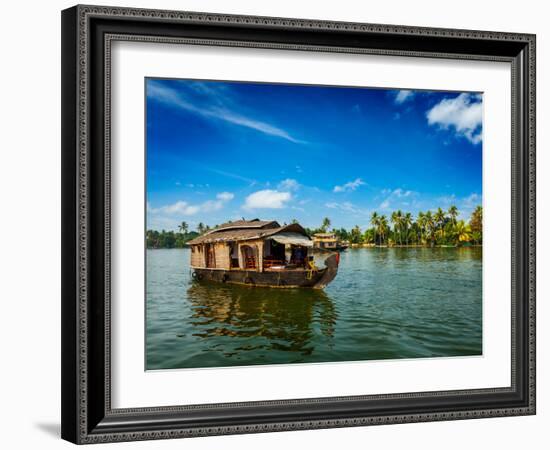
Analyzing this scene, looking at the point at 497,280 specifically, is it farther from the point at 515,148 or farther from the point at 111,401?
the point at 111,401

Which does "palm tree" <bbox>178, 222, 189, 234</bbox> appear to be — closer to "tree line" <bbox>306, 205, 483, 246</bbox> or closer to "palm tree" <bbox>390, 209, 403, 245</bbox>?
"tree line" <bbox>306, 205, 483, 246</bbox>

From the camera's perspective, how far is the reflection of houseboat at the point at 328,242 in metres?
4.15

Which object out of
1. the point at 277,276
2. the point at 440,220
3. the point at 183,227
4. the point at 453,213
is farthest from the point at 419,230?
the point at 183,227


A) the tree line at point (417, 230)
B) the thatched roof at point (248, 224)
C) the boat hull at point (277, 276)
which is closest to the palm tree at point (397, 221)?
the tree line at point (417, 230)

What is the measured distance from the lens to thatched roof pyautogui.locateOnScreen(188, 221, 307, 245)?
4.02 m

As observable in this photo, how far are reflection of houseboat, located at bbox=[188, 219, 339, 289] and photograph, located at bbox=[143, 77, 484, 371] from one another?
0.02m

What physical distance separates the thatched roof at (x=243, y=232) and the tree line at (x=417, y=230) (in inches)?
3.1

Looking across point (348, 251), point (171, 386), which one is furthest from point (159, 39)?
point (171, 386)

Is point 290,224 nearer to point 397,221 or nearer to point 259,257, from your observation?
point 259,257

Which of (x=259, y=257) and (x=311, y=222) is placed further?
(x=259, y=257)

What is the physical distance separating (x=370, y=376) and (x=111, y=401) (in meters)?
1.73

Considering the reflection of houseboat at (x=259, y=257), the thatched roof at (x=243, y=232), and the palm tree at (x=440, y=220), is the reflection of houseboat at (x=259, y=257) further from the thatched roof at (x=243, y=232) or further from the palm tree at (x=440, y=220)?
the palm tree at (x=440, y=220)

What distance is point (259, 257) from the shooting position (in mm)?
4574

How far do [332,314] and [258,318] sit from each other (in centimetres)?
54
